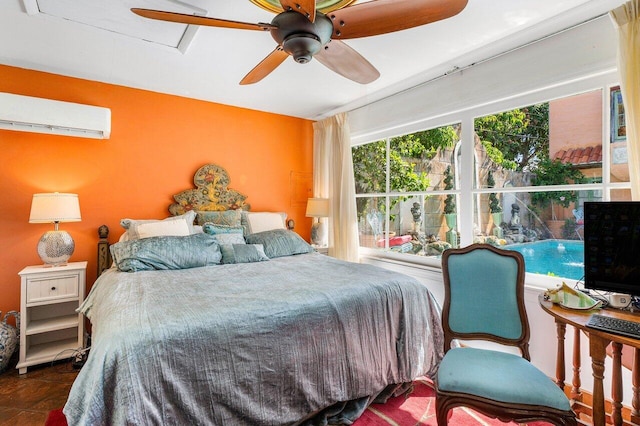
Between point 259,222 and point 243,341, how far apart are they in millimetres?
2205

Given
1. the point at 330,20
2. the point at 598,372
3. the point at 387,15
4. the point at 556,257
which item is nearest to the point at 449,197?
the point at 556,257

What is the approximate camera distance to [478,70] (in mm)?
2594

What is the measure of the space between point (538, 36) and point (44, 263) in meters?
4.31

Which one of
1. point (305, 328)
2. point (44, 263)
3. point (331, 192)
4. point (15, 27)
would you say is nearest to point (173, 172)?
point (44, 263)

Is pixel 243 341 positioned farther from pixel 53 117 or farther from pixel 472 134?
pixel 53 117

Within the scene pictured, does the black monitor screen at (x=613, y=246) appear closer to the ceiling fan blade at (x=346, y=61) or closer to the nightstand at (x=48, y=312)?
the ceiling fan blade at (x=346, y=61)

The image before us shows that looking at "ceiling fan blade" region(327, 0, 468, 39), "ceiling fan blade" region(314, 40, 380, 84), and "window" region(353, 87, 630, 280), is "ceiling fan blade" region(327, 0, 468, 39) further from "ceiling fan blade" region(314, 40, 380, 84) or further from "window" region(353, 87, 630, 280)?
"window" region(353, 87, 630, 280)

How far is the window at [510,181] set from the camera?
2088 mm

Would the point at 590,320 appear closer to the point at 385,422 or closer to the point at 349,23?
the point at 385,422

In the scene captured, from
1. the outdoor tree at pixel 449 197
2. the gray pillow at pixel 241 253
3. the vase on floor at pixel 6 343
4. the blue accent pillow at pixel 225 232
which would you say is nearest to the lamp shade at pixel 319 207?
the blue accent pillow at pixel 225 232

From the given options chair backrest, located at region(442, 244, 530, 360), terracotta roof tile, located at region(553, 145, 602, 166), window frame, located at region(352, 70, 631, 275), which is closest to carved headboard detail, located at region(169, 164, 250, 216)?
window frame, located at region(352, 70, 631, 275)

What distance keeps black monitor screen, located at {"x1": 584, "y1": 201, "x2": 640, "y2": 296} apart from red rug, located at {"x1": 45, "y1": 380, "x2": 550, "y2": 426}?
93cm

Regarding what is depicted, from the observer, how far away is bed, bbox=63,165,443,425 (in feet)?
3.97

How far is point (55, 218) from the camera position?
8.21 feet
